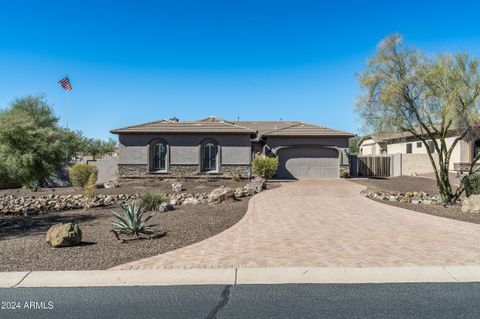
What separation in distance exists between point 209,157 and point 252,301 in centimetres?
2440

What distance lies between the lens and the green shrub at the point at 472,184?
611 inches

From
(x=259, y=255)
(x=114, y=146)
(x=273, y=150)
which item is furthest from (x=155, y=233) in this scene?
(x=114, y=146)

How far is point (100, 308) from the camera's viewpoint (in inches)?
198

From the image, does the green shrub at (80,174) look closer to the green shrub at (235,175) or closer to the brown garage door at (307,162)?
the green shrub at (235,175)

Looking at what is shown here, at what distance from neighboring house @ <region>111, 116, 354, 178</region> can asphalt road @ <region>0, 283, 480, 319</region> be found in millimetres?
22925

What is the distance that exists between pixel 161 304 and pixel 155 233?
4.54 meters

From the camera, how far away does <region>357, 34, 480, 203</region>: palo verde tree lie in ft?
49.4

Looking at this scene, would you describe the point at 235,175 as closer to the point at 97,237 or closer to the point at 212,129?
the point at 212,129

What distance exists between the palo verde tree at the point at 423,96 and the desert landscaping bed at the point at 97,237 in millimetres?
7276

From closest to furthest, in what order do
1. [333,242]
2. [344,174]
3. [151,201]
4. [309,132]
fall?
1. [333,242]
2. [151,201]
3. [344,174]
4. [309,132]

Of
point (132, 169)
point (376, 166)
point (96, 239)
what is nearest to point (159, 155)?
point (132, 169)

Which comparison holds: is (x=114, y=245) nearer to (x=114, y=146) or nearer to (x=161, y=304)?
(x=161, y=304)

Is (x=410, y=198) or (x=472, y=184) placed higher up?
(x=472, y=184)

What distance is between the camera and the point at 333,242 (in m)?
8.80
